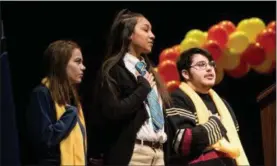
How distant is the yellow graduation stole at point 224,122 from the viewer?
282 cm

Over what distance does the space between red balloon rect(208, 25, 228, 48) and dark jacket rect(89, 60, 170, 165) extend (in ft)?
6.52

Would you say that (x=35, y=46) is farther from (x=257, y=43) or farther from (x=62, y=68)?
(x=62, y=68)

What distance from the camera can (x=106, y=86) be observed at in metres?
2.68

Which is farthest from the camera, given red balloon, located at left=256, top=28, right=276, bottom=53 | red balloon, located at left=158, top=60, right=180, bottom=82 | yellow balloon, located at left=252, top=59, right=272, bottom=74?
yellow balloon, located at left=252, top=59, right=272, bottom=74

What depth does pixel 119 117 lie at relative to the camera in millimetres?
2613

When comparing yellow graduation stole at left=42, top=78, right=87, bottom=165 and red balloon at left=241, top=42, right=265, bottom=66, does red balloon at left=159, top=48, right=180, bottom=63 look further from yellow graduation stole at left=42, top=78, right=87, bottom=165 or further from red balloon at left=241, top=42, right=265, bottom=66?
yellow graduation stole at left=42, top=78, right=87, bottom=165

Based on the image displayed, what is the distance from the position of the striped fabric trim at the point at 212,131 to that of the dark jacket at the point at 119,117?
0.22m

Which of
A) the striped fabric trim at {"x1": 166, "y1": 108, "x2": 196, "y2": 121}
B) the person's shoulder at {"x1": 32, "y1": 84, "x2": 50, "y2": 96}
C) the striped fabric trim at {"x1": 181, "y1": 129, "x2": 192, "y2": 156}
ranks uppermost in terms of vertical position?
the person's shoulder at {"x1": 32, "y1": 84, "x2": 50, "y2": 96}

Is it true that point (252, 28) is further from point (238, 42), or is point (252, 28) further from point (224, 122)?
point (224, 122)

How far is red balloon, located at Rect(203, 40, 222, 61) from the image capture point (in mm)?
4527

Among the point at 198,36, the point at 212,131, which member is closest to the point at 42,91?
the point at 212,131

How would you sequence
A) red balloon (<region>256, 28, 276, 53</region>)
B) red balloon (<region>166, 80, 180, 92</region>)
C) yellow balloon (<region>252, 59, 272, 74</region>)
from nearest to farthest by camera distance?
1. red balloon (<region>166, 80, 180, 92</region>)
2. red balloon (<region>256, 28, 276, 53</region>)
3. yellow balloon (<region>252, 59, 272, 74</region>)

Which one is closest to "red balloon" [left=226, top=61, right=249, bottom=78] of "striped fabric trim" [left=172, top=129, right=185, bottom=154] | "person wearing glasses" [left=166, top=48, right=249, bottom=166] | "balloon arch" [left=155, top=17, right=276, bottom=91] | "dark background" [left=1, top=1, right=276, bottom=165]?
"balloon arch" [left=155, top=17, right=276, bottom=91]

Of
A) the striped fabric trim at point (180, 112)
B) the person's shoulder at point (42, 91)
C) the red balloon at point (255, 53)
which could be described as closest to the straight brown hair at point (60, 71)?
the person's shoulder at point (42, 91)
